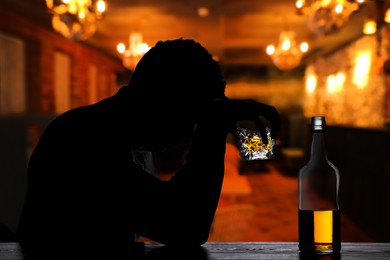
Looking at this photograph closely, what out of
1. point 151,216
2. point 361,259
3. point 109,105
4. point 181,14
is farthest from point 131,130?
point 181,14

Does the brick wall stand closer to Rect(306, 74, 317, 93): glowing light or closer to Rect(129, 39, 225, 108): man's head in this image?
Rect(306, 74, 317, 93): glowing light

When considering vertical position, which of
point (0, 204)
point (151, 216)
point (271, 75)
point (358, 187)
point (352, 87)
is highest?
point (271, 75)

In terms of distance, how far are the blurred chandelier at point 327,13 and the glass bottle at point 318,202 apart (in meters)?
2.94

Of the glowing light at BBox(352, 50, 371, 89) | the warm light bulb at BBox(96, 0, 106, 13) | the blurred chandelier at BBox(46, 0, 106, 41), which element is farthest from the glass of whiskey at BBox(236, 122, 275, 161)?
the glowing light at BBox(352, 50, 371, 89)

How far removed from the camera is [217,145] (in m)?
0.85

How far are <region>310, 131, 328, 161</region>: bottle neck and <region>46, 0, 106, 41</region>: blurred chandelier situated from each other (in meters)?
3.32

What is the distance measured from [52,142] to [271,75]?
39.3 feet

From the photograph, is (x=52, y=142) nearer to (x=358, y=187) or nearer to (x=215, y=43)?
(x=358, y=187)

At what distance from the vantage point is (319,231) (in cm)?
85

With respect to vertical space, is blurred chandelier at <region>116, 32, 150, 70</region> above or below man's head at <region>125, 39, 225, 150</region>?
above

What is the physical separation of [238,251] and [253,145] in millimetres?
209

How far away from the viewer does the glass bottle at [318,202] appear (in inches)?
33.0

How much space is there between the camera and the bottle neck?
2.78ft

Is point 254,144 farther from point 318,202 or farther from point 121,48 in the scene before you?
point 121,48
